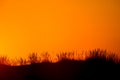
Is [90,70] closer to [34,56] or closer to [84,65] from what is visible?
[84,65]

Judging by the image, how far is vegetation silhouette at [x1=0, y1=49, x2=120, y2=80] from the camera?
10305 millimetres

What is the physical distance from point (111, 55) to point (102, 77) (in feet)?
7.57

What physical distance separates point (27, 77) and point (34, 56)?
2.21 m

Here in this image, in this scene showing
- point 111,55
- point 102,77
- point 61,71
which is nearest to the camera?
point 102,77

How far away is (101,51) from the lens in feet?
41.3

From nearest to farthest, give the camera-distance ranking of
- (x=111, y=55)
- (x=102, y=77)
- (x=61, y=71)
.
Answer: (x=102, y=77), (x=61, y=71), (x=111, y=55)

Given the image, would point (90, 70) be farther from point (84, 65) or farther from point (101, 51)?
point (101, 51)

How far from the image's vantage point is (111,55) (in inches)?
479

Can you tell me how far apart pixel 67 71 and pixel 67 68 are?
0.27 m

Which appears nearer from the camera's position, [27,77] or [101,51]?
[27,77]

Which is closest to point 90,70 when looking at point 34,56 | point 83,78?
point 83,78

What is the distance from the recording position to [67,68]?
1097 cm

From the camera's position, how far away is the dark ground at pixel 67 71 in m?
10.2

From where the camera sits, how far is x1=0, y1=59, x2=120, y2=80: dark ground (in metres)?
10.2
